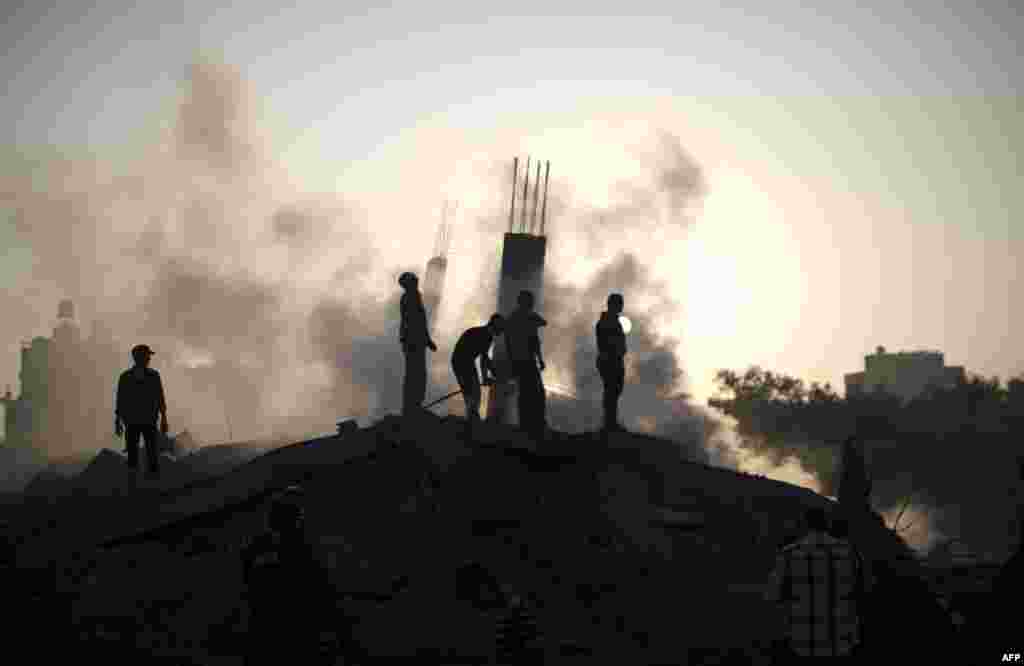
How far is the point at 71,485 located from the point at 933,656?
20.0 m

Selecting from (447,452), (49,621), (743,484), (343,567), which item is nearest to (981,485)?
(743,484)

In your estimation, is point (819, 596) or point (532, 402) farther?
point (532, 402)

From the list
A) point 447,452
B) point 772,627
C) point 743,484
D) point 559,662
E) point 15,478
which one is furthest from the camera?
point 15,478

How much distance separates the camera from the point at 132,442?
1831cm

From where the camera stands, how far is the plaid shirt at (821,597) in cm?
927

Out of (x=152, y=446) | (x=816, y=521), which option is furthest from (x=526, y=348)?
(x=816, y=521)

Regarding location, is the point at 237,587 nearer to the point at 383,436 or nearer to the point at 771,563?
the point at 383,436

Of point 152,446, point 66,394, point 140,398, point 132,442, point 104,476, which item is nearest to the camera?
point 140,398

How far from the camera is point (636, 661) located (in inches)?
511

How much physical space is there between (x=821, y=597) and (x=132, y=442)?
1201cm

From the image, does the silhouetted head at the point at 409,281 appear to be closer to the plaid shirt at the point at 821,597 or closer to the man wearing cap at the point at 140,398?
the man wearing cap at the point at 140,398

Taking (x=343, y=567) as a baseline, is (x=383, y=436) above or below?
above

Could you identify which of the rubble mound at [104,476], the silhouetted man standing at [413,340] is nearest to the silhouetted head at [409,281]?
the silhouetted man standing at [413,340]

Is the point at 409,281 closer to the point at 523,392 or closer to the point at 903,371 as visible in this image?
the point at 523,392
